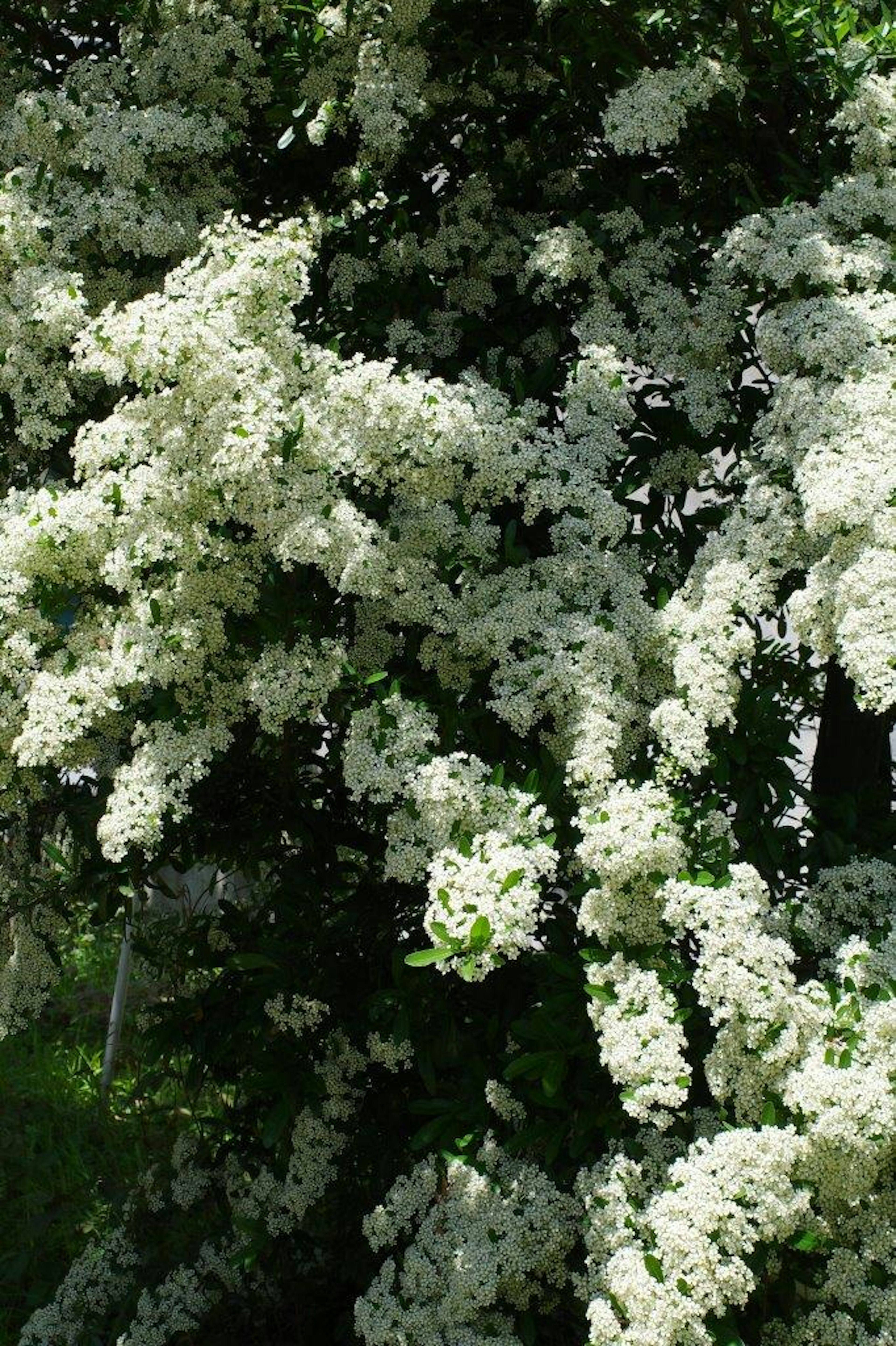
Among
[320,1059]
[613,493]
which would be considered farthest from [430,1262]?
[613,493]

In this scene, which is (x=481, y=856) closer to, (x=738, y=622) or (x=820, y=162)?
(x=738, y=622)

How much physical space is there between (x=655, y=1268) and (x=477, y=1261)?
0.54 meters

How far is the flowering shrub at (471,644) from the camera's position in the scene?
3.17m

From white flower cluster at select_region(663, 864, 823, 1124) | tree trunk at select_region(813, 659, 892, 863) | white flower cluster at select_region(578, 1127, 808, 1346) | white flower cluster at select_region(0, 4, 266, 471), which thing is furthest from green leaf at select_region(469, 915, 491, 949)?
white flower cluster at select_region(0, 4, 266, 471)

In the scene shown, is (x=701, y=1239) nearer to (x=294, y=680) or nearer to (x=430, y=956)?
(x=430, y=956)

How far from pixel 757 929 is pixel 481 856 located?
58cm

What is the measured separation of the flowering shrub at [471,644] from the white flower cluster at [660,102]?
0.03m

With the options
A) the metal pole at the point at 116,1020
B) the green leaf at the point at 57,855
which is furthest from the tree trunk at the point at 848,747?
the metal pole at the point at 116,1020

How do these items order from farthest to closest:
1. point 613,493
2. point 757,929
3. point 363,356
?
point 613,493
point 363,356
point 757,929

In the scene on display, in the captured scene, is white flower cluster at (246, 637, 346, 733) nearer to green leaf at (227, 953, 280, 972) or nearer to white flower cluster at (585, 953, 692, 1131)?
green leaf at (227, 953, 280, 972)

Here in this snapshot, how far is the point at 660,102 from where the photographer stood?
406cm

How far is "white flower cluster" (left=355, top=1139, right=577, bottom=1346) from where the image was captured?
133 inches

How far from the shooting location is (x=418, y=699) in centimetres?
362

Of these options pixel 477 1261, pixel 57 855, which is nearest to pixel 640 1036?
pixel 477 1261
